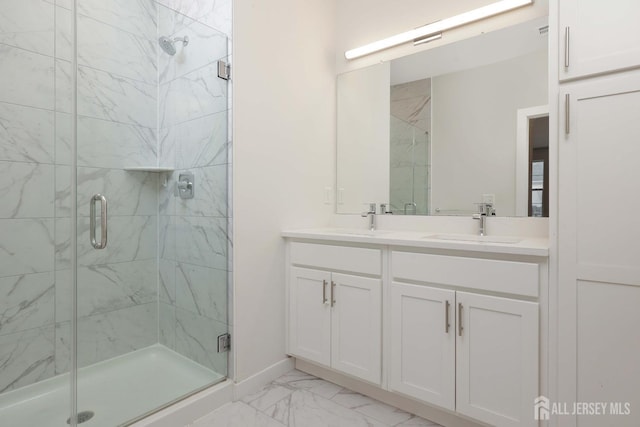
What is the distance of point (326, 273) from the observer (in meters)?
1.89

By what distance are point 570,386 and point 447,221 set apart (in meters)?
0.98

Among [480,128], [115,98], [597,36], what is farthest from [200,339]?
[597,36]

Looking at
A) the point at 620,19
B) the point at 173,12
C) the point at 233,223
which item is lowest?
the point at 233,223

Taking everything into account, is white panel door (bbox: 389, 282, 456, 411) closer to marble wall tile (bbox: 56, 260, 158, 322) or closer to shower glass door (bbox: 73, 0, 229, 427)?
shower glass door (bbox: 73, 0, 229, 427)

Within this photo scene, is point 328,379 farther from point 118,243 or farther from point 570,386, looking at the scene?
point 118,243

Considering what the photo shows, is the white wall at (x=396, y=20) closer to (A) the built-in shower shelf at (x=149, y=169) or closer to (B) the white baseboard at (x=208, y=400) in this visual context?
(A) the built-in shower shelf at (x=149, y=169)

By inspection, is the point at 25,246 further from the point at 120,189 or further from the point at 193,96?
the point at 193,96

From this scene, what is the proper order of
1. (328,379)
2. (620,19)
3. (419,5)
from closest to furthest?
(620,19)
(328,379)
(419,5)

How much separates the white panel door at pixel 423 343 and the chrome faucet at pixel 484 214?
22.1 inches

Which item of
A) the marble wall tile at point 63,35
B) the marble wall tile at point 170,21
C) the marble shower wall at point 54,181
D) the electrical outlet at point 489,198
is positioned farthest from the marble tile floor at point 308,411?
the marble wall tile at point 170,21

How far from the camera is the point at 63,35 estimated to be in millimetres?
1799

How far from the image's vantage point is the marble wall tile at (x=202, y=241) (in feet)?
6.08

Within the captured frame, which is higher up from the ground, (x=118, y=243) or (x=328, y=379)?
(x=118, y=243)

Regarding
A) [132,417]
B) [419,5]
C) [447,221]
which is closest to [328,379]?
[132,417]
